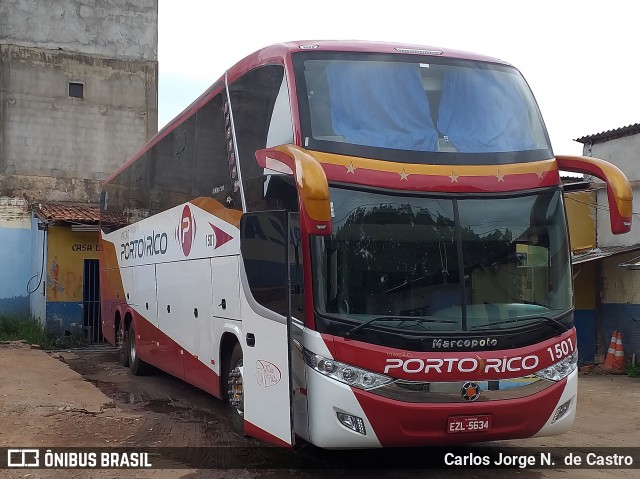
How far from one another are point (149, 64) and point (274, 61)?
2058cm

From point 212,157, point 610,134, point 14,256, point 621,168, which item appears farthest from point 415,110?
point 14,256

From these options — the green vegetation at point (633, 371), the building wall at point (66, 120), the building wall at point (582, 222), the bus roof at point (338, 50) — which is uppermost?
the building wall at point (66, 120)

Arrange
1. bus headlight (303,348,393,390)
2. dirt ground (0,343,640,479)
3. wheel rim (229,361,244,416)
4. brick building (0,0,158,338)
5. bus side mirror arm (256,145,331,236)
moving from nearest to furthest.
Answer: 1. bus side mirror arm (256,145,331,236)
2. bus headlight (303,348,393,390)
3. dirt ground (0,343,640,479)
4. wheel rim (229,361,244,416)
5. brick building (0,0,158,338)

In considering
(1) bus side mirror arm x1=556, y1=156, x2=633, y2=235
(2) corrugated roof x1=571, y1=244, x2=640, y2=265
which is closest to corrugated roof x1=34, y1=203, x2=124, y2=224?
(2) corrugated roof x1=571, y1=244, x2=640, y2=265

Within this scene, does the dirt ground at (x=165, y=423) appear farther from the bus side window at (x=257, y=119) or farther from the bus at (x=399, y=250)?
the bus side window at (x=257, y=119)

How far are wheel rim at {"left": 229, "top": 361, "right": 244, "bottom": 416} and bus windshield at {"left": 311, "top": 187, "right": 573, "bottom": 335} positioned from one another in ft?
6.91

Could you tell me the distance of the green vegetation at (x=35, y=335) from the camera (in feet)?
61.9

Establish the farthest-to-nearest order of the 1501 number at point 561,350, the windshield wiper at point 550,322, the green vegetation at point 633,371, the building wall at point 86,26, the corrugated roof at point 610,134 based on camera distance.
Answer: the building wall at point 86,26, the corrugated roof at point 610,134, the green vegetation at point 633,371, the 1501 number at point 561,350, the windshield wiper at point 550,322

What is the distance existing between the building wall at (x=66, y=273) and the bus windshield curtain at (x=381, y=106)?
14.8 metres

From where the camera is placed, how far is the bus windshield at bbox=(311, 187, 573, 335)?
6.19 m

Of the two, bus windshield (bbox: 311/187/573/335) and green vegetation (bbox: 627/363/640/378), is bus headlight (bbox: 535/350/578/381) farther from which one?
green vegetation (bbox: 627/363/640/378)

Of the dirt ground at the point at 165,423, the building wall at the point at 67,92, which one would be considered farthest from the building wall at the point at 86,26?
the dirt ground at the point at 165,423

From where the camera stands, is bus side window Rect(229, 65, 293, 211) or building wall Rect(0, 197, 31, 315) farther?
building wall Rect(0, 197, 31, 315)

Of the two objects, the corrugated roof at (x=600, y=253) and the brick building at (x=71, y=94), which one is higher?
the brick building at (x=71, y=94)
